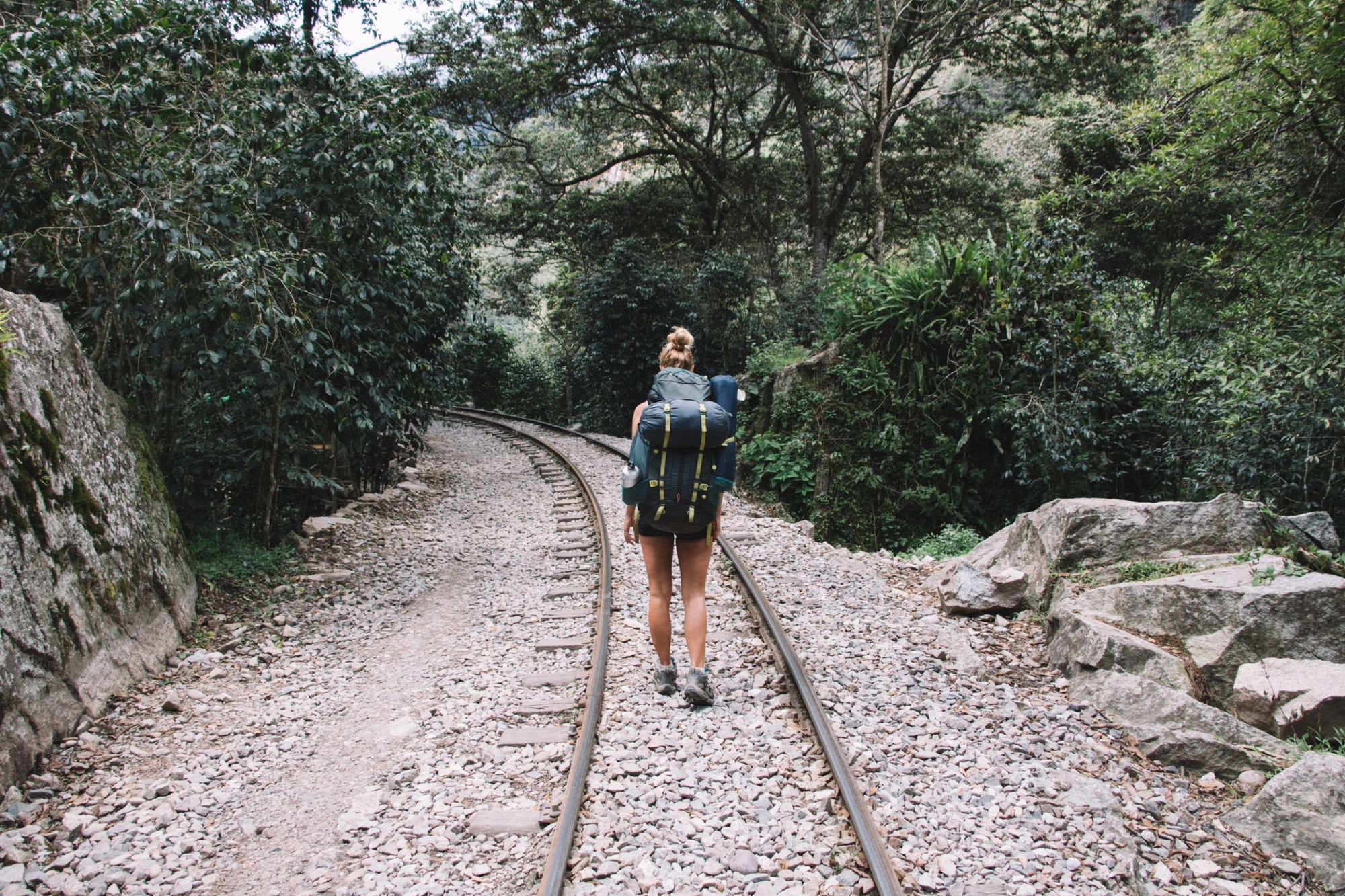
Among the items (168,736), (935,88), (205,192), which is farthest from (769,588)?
(935,88)

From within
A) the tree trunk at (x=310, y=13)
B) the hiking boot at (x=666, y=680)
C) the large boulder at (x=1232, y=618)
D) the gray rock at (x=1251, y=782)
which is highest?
the tree trunk at (x=310, y=13)

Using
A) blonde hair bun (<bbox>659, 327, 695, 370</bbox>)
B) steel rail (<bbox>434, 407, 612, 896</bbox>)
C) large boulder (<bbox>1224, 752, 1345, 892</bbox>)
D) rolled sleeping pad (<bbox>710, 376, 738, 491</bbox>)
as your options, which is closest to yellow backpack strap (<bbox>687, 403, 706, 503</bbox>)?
rolled sleeping pad (<bbox>710, 376, 738, 491</bbox>)

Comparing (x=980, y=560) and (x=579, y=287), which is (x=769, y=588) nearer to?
(x=980, y=560)

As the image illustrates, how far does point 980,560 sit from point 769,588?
6.30 feet

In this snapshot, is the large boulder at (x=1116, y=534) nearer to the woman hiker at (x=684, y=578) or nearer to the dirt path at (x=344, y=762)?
the woman hiker at (x=684, y=578)

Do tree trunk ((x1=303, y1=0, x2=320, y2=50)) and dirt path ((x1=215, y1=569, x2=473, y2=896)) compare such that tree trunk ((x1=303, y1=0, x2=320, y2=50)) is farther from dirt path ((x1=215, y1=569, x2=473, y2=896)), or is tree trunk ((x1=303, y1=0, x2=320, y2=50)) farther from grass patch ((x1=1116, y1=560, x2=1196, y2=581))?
grass patch ((x1=1116, y1=560, x2=1196, y2=581))

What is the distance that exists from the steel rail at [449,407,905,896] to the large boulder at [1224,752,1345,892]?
1.46 metres

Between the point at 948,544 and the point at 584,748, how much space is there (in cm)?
522

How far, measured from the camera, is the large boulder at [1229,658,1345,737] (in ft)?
10.6

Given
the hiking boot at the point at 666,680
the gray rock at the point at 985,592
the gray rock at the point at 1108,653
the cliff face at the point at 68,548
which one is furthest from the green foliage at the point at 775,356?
the cliff face at the point at 68,548

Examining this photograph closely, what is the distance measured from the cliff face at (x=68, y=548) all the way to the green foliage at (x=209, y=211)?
26.9 inches

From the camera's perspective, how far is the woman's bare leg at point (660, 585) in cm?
389

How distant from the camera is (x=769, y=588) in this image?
5.67 meters

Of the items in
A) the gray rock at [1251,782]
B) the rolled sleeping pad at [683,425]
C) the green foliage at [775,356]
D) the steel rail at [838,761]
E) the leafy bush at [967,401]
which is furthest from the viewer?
the green foliage at [775,356]
